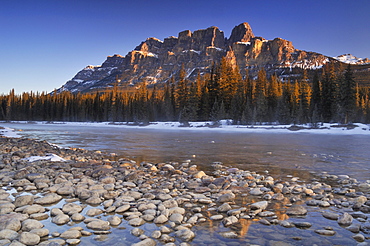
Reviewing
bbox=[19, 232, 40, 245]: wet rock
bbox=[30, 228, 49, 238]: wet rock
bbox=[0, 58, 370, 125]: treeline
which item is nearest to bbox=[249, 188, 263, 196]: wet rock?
bbox=[30, 228, 49, 238]: wet rock

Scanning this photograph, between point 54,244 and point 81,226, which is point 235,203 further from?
point 54,244

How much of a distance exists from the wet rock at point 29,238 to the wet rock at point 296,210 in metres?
4.37

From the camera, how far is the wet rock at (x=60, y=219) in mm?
4281

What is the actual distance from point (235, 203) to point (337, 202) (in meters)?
2.26

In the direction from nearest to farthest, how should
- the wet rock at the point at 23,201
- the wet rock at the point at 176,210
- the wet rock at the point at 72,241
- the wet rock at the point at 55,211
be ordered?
the wet rock at the point at 72,241 → the wet rock at the point at 55,211 → the wet rock at the point at 176,210 → the wet rock at the point at 23,201

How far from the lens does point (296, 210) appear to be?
16.3 ft

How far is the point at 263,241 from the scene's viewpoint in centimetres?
377

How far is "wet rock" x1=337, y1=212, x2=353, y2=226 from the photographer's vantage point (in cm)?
440

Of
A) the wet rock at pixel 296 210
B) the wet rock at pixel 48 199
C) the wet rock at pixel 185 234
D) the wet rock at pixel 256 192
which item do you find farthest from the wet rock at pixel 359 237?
the wet rock at pixel 48 199

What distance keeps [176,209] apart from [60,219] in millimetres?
2091

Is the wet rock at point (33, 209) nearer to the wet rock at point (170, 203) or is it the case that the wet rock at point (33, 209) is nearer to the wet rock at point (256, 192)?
the wet rock at point (170, 203)

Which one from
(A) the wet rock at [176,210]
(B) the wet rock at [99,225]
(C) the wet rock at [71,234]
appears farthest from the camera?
(A) the wet rock at [176,210]

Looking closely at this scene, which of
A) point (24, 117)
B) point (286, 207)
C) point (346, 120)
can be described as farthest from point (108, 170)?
point (24, 117)

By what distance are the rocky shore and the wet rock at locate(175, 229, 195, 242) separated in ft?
0.05
